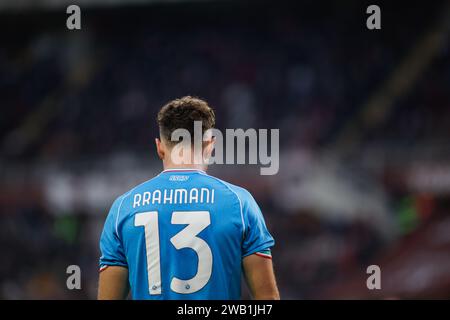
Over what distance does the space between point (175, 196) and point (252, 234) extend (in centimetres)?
36

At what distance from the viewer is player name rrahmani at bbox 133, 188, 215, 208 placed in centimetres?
323

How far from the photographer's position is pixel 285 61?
60.2ft

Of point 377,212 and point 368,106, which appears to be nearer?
point 377,212

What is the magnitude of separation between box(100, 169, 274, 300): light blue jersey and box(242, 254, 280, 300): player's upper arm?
0.03 m

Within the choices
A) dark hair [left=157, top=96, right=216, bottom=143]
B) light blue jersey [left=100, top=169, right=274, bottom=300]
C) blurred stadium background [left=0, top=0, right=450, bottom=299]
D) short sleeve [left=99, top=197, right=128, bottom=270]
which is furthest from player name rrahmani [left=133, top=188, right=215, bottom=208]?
blurred stadium background [left=0, top=0, right=450, bottom=299]

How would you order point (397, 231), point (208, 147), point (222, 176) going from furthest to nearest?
point (222, 176) < point (397, 231) < point (208, 147)

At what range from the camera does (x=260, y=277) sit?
3135 mm

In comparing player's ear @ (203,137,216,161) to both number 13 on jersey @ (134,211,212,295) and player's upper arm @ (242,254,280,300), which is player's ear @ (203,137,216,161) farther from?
player's upper arm @ (242,254,280,300)

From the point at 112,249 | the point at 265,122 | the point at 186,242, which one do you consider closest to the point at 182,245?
the point at 186,242

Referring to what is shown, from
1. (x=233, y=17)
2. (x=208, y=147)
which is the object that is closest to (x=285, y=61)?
(x=233, y=17)

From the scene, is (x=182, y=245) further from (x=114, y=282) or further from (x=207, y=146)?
(x=207, y=146)

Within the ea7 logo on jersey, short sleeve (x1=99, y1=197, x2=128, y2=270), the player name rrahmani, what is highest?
the ea7 logo on jersey
